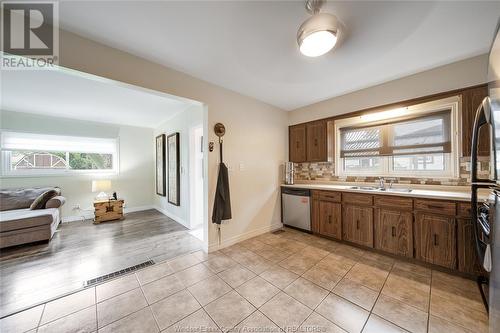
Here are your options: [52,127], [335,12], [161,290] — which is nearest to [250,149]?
[335,12]

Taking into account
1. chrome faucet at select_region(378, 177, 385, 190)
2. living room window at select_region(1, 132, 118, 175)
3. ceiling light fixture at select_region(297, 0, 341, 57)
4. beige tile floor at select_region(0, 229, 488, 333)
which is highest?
ceiling light fixture at select_region(297, 0, 341, 57)

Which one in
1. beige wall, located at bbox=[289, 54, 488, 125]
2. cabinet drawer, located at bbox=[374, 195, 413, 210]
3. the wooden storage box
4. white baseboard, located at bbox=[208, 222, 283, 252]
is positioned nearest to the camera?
beige wall, located at bbox=[289, 54, 488, 125]

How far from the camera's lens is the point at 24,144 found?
12.2 feet

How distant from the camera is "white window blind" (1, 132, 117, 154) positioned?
3615 mm

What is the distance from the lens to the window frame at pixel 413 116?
2.20 meters

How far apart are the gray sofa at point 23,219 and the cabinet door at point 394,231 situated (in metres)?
5.09

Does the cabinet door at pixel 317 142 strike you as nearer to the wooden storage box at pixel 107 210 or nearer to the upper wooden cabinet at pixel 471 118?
the upper wooden cabinet at pixel 471 118

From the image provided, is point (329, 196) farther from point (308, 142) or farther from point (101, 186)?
point (101, 186)

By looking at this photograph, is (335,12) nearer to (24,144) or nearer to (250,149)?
(250,149)

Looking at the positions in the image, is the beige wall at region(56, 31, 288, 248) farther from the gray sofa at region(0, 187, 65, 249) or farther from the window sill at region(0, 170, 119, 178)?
the window sill at region(0, 170, 119, 178)

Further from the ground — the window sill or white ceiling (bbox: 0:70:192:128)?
white ceiling (bbox: 0:70:192:128)

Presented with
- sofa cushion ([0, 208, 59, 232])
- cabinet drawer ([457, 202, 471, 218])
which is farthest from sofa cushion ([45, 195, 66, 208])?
cabinet drawer ([457, 202, 471, 218])

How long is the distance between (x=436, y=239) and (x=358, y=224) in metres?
0.79

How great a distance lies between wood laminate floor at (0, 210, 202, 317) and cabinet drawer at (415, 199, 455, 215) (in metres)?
3.05
